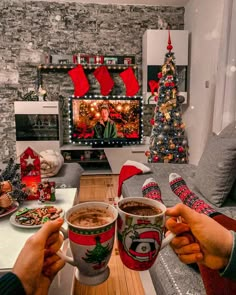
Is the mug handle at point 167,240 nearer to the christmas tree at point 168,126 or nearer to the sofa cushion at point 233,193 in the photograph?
the sofa cushion at point 233,193

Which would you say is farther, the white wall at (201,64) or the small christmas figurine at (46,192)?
the white wall at (201,64)

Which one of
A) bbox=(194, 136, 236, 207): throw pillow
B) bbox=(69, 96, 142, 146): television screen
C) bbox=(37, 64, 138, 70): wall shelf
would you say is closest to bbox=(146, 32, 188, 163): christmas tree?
bbox=(69, 96, 142, 146): television screen

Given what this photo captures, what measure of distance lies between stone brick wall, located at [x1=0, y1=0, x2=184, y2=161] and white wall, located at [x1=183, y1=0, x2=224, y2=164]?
0.58m

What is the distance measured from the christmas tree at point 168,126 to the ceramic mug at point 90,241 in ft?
8.73

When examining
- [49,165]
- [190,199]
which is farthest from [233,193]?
[49,165]

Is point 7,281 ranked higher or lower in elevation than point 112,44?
lower

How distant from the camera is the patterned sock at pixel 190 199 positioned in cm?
89

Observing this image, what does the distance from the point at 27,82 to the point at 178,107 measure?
237 centimetres

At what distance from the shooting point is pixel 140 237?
1.33ft

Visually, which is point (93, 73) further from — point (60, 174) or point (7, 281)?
point (7, 281)

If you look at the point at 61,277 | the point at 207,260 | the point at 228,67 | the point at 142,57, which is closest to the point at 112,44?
the point at 142,57

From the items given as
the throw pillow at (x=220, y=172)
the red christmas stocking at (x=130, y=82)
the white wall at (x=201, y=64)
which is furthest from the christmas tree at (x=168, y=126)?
the throw pillow at (x=220, y=172)

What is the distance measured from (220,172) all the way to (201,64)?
88.7 inches

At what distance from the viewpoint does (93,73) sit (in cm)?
392
